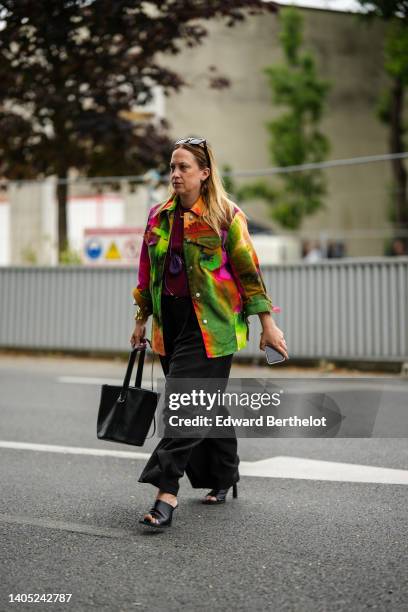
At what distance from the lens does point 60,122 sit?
1641 cm

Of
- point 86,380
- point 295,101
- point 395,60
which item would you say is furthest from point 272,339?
point 395,60

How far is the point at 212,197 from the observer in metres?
4.97

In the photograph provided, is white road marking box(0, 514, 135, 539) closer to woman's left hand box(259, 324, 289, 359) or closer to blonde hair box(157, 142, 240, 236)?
woman's left hand box(259, 324, 289, 359)

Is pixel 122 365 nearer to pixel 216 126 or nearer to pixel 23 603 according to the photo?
pixel 23 603

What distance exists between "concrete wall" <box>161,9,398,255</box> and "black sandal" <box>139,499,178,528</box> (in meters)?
24.8

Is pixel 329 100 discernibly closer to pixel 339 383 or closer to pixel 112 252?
pixel 112 252

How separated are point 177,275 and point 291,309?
26.1 ft

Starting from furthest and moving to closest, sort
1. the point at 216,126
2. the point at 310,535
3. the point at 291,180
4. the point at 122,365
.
A: the point at 216,126
the point at 291,180
the point at 122,365
the point at 310,535

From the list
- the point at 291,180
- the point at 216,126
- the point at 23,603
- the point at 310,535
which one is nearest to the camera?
the point at 23,603

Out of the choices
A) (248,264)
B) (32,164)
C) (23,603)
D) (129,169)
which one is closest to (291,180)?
(129,169)

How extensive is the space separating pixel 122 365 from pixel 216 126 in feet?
75.5

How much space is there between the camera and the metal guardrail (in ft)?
39.9

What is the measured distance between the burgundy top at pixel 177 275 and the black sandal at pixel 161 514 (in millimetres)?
970

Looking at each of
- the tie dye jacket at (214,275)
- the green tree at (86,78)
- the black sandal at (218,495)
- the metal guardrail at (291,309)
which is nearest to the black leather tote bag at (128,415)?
the tie dye jacket at (214,275)
